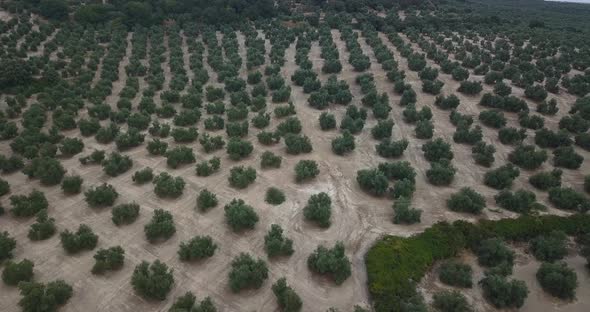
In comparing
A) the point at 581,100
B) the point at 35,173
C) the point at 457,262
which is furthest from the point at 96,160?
the point at 581,100

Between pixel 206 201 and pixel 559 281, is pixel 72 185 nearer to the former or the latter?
pixel 206 201

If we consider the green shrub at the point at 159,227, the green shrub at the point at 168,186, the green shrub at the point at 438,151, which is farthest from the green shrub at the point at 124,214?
the green shrub at the point at 438,151

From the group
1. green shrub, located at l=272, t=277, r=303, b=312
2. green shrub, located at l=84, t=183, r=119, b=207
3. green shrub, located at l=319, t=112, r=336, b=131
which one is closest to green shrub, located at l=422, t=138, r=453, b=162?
green shrub, located at l=319, t=112, r=336, b=131

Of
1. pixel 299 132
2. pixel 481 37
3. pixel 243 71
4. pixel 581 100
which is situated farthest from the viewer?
pixel 481 37

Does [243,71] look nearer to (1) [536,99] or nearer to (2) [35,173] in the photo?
(2) [35,173]

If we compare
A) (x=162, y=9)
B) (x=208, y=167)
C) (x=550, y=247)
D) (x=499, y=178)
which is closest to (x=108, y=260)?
(x=208, y=167)

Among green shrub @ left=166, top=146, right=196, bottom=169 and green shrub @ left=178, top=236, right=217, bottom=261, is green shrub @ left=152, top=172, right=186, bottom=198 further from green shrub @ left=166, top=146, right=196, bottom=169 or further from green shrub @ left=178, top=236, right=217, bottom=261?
green shrub @ left=178, top=236, right=217, bottom=261
